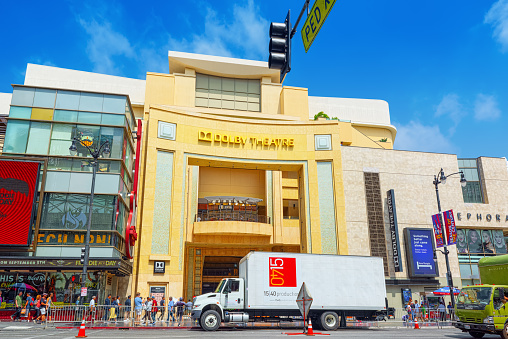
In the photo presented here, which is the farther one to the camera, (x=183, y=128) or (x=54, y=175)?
(x=183, y=128)

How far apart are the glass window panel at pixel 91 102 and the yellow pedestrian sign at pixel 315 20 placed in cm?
2338

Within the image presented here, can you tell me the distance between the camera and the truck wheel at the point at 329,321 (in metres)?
21.6

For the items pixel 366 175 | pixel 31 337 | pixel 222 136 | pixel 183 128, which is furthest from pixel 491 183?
pixel 31 337

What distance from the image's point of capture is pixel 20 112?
27.6m

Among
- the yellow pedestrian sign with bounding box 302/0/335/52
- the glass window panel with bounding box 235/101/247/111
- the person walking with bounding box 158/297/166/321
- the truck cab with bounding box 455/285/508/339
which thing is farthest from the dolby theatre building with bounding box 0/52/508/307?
the yellow pedestrian sign with bounding box 302/0/335/52

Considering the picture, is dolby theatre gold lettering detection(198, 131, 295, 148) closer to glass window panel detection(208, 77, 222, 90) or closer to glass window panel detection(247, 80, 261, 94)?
glass window panel detection(208, 77, 222, 90)

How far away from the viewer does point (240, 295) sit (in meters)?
21.4

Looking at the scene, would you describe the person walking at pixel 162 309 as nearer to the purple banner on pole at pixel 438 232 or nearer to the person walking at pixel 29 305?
the person walking at pixel 29 305

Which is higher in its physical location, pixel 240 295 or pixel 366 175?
pixel 366 175

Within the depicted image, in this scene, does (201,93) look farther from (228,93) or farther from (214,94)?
(228,93)

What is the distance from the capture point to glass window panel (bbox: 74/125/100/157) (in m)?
28.0

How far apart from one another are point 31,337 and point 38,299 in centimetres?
984

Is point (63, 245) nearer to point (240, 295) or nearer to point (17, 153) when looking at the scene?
point (17, 153)

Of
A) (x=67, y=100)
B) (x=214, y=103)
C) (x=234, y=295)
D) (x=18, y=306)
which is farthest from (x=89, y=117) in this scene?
(x=214, y=103)
